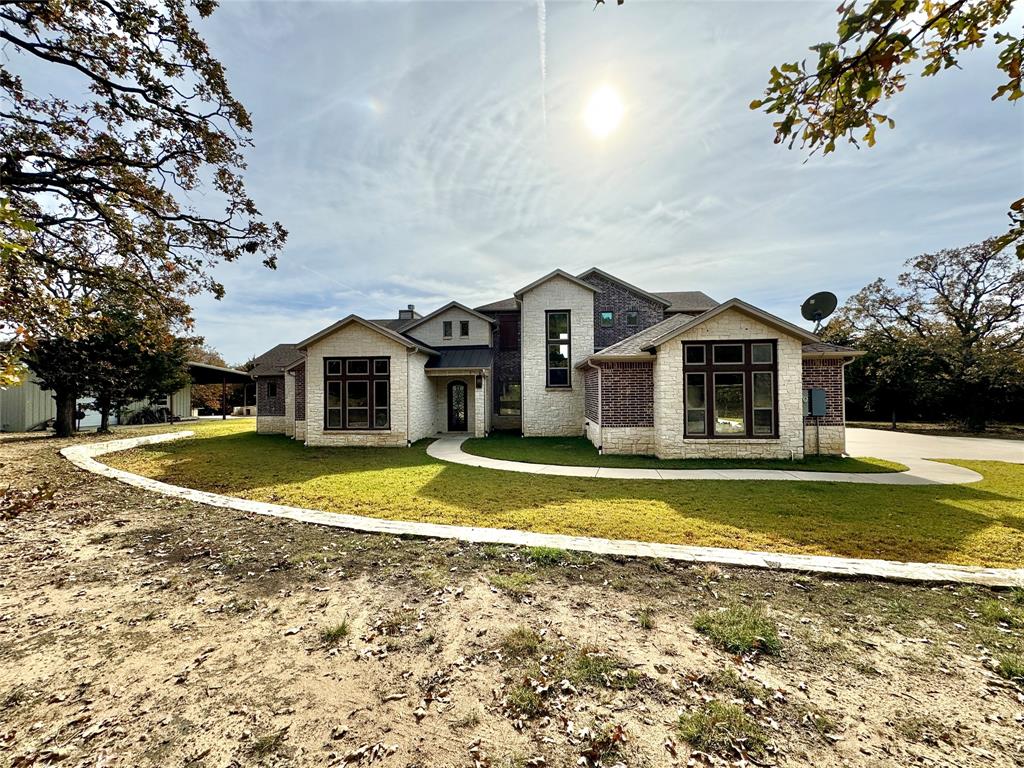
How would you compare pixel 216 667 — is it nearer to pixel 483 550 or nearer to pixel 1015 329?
pixel 483 550

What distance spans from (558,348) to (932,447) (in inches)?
601

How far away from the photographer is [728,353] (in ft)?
39.5

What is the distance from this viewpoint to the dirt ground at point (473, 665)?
7.86ft

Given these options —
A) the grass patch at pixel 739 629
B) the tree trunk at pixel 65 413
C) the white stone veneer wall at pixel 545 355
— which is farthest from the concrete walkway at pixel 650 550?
the tree trunk at pixel 65 413

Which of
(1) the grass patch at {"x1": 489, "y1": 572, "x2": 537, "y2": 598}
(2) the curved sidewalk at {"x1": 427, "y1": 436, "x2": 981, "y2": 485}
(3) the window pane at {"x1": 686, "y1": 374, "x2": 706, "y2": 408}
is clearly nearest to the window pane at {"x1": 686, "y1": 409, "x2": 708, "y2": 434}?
(3) the window pane at {"x1": 686, "y1": 374, "x2": 706, "y2": 408}

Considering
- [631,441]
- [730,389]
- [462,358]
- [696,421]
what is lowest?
[631,441]

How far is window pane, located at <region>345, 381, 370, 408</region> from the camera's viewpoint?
15.5 m

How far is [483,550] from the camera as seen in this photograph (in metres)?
5.29

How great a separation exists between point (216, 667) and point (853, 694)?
4.79 m

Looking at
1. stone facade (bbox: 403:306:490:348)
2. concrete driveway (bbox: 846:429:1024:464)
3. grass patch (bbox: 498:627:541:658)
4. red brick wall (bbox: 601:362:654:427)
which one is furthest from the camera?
stone facade (bbox: 403:306:490:348)

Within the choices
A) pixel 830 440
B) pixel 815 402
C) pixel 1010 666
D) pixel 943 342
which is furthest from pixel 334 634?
pixel 943 342

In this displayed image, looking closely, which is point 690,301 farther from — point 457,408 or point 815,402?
point 457,408

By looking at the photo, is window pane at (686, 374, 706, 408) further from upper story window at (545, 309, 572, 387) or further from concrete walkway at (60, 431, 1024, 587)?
concrete walkway at (60, 431, 1024, 587)

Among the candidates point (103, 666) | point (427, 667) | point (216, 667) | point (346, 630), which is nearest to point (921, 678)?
point (427, 667)
